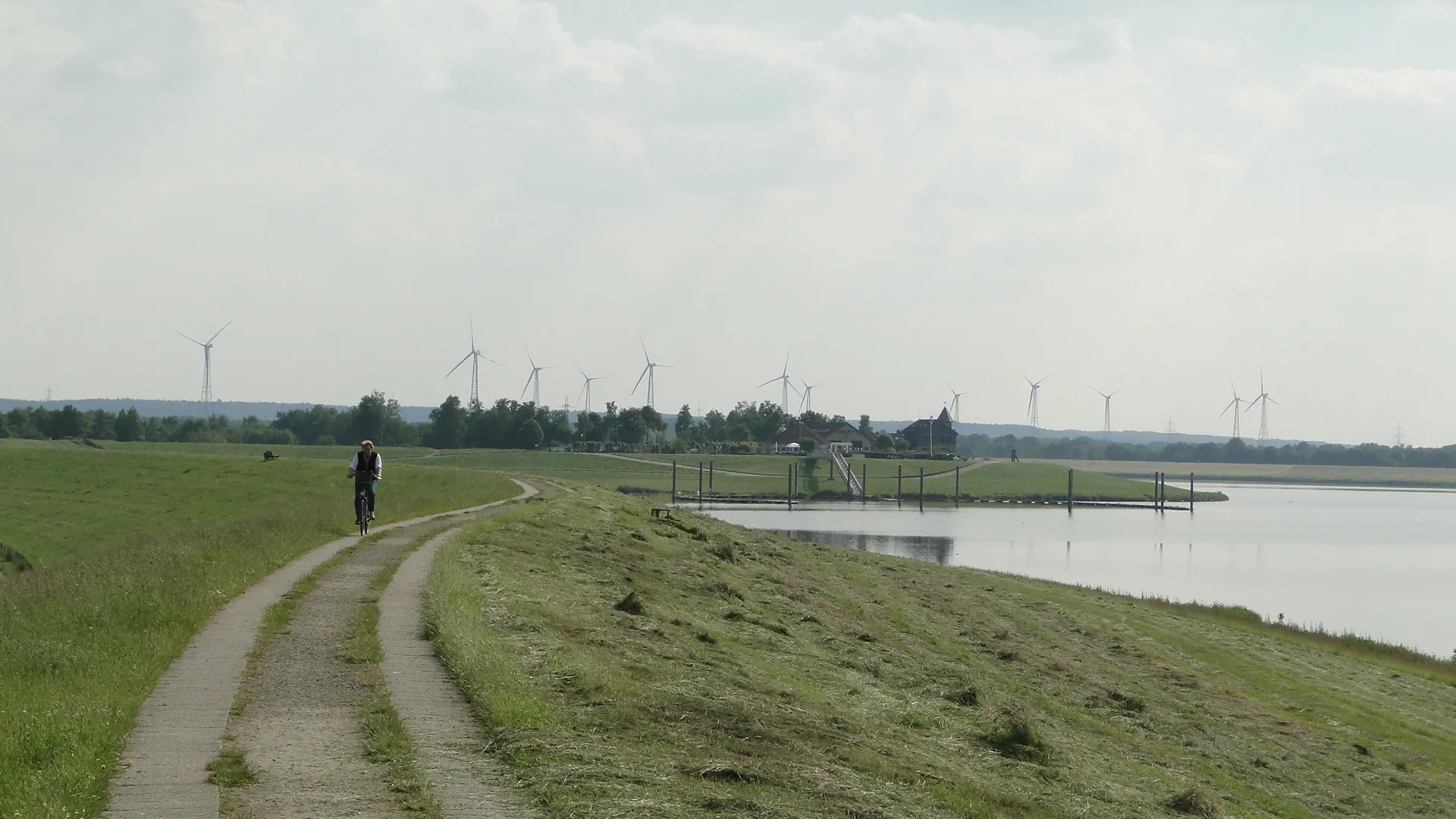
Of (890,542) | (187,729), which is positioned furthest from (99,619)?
(890,542)

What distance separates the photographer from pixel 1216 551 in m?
92.5

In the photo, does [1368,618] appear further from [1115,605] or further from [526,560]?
[526,560]

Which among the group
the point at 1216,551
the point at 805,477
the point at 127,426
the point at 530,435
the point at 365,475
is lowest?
the point at 1216,551

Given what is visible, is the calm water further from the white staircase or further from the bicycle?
the bicycle

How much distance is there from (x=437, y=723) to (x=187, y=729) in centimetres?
229

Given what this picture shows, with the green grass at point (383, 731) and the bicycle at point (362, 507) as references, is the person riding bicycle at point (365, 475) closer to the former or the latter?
the bicycle at point (362, 507)

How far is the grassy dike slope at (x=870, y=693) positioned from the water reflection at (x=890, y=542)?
30382 mm

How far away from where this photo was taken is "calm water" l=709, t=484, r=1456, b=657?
62125 mm

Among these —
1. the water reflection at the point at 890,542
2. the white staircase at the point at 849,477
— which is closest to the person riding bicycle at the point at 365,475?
the water reflection at the point at 890,542

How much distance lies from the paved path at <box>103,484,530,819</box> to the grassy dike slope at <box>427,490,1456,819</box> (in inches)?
99.7

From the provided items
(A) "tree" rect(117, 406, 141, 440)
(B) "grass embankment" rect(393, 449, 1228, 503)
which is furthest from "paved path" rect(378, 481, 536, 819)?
(A) "tree" rect(117, 406, 141, 440)

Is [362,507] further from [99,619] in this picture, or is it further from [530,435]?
[530,435]

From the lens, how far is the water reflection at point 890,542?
79.7 metres

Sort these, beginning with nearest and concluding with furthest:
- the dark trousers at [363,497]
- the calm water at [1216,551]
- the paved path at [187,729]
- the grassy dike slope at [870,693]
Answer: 1. the paved path at [187,729]
2. the grassy dike slope at [870,693]
3. the dark trousers at [363,497]
4. the calm water at [1216,551]
